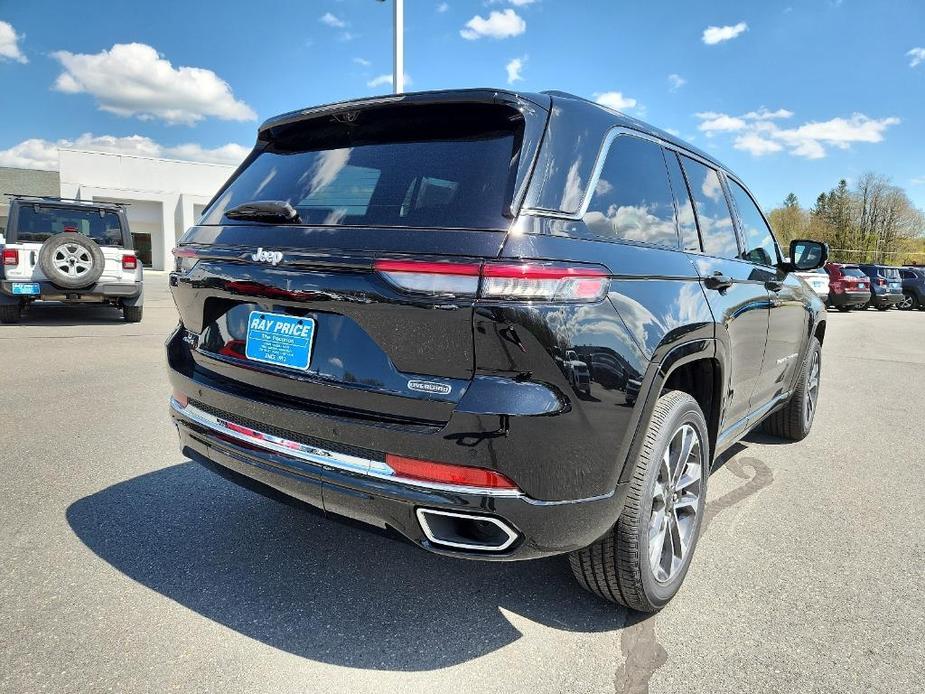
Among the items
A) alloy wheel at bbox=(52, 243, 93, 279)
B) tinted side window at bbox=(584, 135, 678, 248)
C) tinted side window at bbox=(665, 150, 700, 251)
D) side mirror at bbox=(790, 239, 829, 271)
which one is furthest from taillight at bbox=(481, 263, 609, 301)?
alloy wheel at bbox=(52, 243, 93, 279)

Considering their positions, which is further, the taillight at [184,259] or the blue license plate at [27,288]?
the blue license plate at [27,288]

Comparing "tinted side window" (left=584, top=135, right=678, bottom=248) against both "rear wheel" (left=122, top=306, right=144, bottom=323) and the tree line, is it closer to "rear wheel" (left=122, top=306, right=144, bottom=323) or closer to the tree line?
"rear wheel" (left=122, top=306, right=144, bottom=323)

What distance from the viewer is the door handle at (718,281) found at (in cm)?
274

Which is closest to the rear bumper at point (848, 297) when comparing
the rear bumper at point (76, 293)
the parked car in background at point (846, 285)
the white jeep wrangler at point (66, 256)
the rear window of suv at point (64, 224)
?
the parked car in background at point (846, 285)

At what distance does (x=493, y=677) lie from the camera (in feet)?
6.77

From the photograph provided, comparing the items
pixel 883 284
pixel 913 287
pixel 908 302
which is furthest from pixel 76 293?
pixel 908 302

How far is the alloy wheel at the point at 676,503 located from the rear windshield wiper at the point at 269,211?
1598 mm

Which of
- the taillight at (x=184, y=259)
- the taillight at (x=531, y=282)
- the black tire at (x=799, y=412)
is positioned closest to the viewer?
the taillight at (x=531, y=282)

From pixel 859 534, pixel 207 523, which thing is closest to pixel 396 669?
pixel 207 523

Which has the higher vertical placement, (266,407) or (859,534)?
(266,407)

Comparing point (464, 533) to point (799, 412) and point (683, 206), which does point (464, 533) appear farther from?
point (799, 412)

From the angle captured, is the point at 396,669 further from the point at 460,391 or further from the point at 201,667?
the point at 460,391

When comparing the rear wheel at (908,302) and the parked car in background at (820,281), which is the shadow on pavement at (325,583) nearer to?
Answer: the parked car in background at (820,281)

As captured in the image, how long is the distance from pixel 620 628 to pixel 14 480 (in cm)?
329
